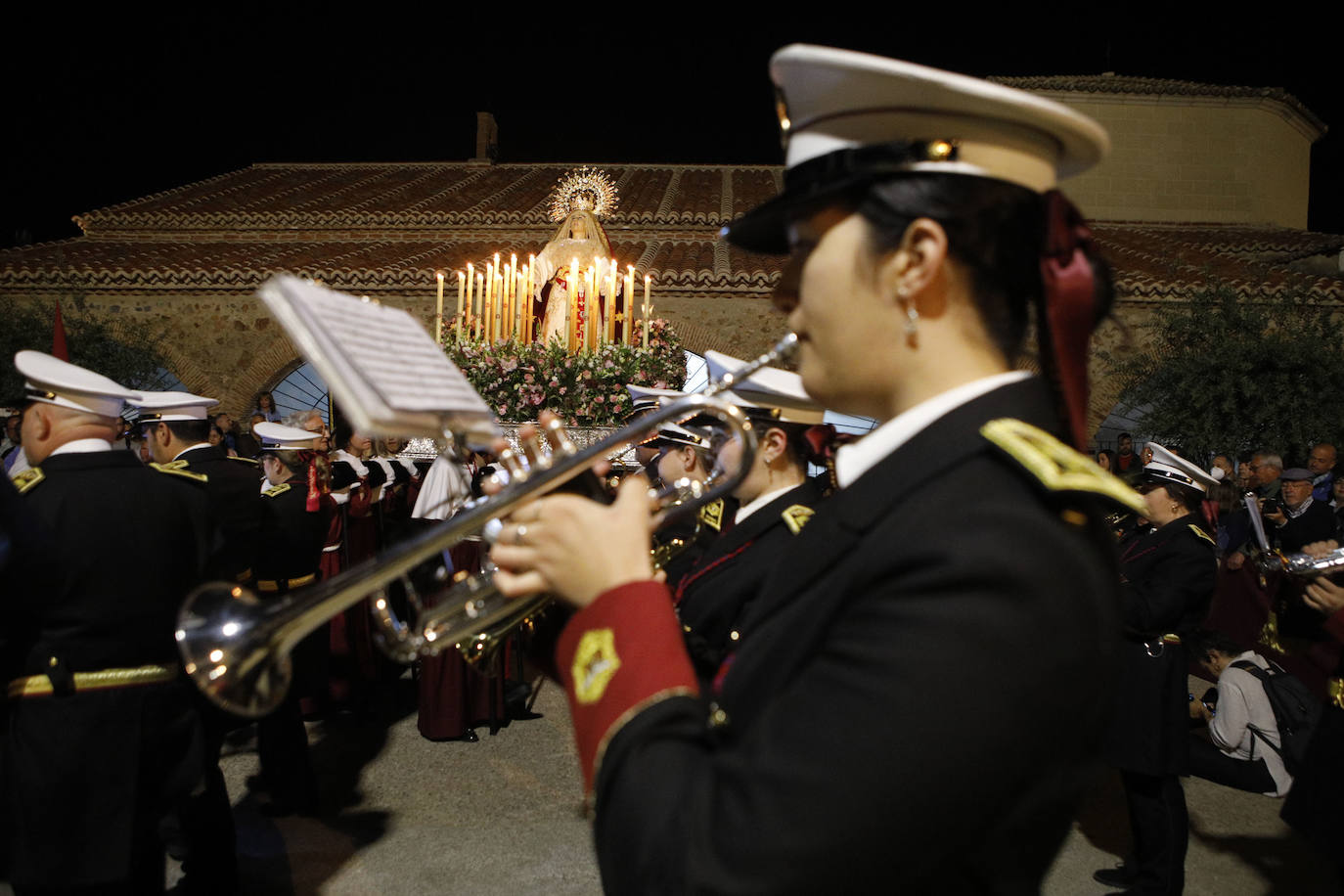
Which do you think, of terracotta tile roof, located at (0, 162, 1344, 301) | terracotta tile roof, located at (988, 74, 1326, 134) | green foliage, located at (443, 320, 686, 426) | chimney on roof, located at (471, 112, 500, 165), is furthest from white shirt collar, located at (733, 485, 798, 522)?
chimney on roof, located at (471, 112, 500, 165)

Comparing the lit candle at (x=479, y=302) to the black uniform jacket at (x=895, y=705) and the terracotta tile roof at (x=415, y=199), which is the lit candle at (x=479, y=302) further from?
the terracotta tile roof at (x=415, y=199)

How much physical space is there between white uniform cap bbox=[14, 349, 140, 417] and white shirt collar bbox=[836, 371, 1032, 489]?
3161 mm

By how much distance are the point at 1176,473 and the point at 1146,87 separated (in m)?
21.6

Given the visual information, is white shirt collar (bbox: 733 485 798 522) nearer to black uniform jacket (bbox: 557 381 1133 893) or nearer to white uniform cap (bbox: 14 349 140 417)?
black uniform jacket (bbox: 557 381 1133 893)

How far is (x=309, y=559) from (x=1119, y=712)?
186 inches

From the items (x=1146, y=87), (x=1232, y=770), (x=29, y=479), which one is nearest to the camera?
(x=29, y=479)

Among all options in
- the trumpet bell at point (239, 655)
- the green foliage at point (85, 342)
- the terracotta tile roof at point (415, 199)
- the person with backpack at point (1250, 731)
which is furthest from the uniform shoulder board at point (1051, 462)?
the terracotta tile roof at point (415, 199)

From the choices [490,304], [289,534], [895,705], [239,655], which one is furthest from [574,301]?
[895,705]

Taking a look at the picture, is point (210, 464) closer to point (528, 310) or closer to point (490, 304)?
point (490, 304)

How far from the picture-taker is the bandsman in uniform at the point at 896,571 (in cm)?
94

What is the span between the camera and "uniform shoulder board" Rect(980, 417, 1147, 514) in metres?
1.07

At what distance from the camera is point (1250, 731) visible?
5.21 meters

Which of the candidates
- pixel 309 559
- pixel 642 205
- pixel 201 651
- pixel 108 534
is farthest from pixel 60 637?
pixel 642 205

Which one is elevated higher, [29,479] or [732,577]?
[29,479]
